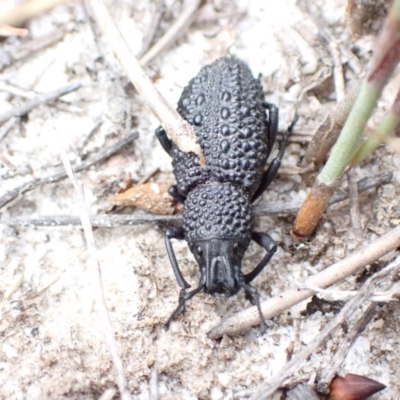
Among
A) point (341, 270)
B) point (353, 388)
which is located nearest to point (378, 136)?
point (341, 270)

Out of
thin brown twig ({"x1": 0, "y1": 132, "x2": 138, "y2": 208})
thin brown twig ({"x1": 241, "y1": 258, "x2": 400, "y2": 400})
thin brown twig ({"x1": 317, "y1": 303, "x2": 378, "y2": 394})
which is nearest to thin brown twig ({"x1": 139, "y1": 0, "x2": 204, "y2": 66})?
thin brown twig ({"x1": 0, "y1": 132, "x2": 138, "y2": 208})

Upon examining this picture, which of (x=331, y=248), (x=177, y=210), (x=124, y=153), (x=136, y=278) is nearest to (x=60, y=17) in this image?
(x=124, y=153)

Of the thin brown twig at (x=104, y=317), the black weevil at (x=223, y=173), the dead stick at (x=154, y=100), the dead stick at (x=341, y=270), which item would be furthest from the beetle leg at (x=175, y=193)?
the dead stick at (x=341, y=270)

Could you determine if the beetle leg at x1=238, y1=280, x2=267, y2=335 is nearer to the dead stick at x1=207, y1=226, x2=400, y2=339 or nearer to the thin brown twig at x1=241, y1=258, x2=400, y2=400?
the dead stick at x1=207, y1=226, x2=400, y2=339

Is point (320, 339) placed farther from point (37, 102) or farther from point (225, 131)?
point (37, 102)

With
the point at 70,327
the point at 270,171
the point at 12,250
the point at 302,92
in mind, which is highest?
the point at 302,92

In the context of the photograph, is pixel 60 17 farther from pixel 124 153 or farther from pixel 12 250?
pixel 12 250

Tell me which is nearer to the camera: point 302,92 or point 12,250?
point 12,250
